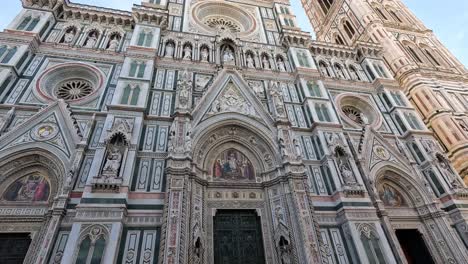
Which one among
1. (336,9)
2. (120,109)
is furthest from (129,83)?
(336,9)

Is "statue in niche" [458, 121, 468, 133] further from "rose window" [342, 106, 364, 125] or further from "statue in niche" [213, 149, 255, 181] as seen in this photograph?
"statue in niche" [213, 149, 255, 181]

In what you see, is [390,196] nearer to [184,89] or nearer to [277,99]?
[277,99]

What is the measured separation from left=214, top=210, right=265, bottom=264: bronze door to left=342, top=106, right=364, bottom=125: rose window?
7848 mm

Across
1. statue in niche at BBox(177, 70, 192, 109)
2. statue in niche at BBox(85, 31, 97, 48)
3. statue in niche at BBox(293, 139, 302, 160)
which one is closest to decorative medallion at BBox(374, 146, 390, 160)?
statue in niche at BBox(293, 139, 302, 160)

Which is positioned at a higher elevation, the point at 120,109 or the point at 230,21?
the point at 230,21

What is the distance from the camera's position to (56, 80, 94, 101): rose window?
32.9 feet

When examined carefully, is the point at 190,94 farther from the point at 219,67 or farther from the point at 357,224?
the point at 357,224

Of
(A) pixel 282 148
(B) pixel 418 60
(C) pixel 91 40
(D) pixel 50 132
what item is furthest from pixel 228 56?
(B) pixel 418 60

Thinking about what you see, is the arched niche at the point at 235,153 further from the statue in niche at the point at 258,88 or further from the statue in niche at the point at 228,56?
the statue in niche at the point at 228,56

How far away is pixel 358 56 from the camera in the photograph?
1627 cm

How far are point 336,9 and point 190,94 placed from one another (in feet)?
68.9

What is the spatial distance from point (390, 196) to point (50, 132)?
12.9 metres

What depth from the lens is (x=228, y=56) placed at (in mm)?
12758

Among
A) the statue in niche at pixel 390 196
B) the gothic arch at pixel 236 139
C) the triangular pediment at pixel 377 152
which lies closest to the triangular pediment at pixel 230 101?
the gothic arch at pixel 236 139
